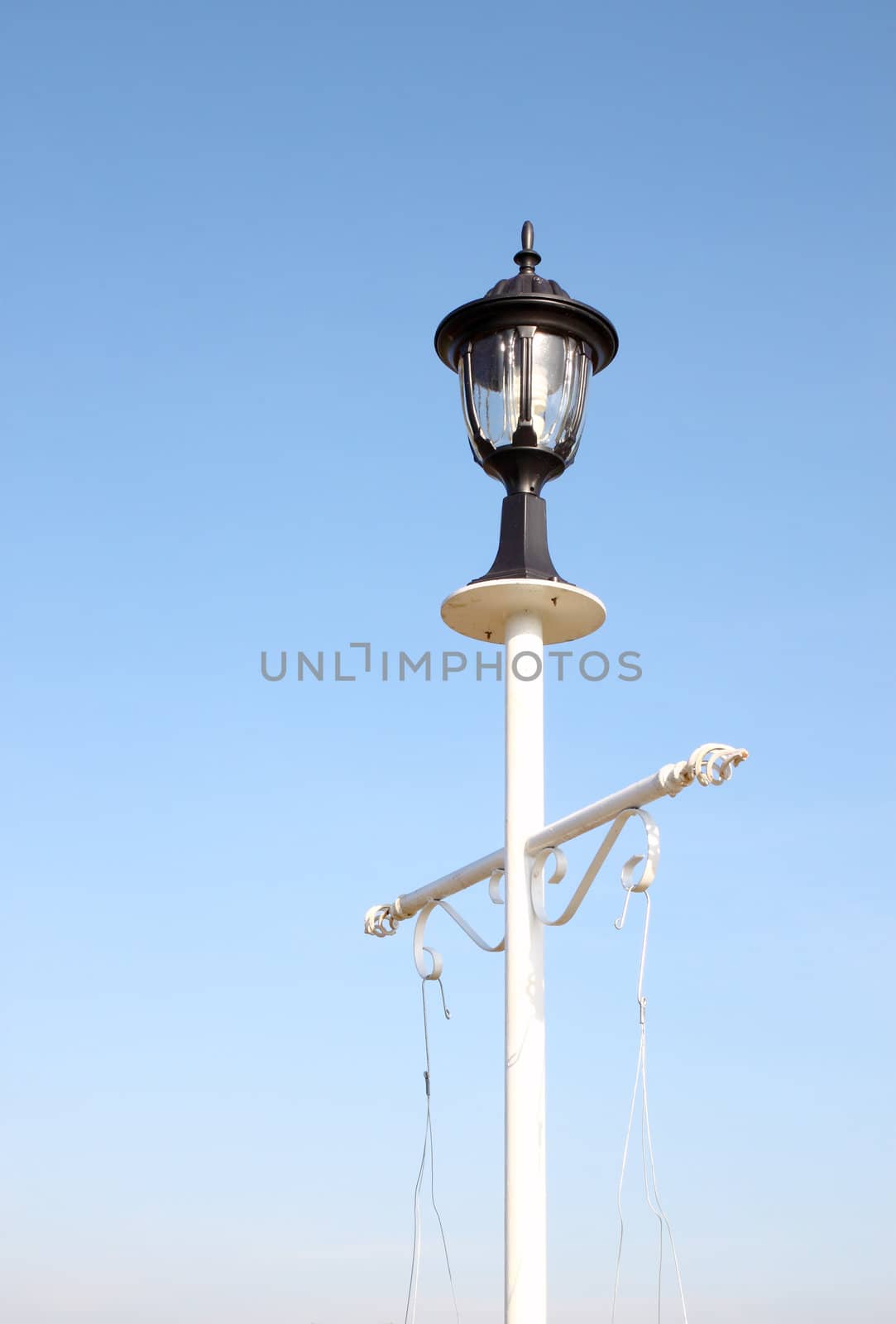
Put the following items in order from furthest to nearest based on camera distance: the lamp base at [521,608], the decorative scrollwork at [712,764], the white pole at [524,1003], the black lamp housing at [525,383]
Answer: the black lamp housing at [525,383] → the lamp base at [521,608] → the white pole at [524,1003] → the decorative scrollwork at [712,764]

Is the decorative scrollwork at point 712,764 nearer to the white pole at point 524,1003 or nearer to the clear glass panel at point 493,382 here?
the white pole at point 524,1003

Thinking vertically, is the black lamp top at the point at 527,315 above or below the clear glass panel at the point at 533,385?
above

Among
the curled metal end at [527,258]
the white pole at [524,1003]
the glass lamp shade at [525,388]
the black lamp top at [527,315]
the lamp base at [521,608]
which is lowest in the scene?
the white pole at [524,1003]

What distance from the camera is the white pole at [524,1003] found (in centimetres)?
531

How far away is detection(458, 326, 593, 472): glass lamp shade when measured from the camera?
591 centimetres

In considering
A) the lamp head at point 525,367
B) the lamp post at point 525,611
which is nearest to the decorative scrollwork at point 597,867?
the lamp post at point 525,611

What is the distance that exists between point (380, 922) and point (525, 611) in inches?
66.7

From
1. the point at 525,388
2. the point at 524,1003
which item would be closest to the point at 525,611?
the point at 525,388

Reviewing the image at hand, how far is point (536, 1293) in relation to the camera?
17.3ft

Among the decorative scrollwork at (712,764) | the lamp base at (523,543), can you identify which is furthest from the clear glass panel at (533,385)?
the decorative scrollwork at (712,764)

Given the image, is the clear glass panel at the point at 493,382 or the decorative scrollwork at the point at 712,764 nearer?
the decorative scrollwork at the point at 712,764

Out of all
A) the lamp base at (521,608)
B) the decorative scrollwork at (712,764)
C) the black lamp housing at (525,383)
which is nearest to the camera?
the decorative scrollwork at (712,764)

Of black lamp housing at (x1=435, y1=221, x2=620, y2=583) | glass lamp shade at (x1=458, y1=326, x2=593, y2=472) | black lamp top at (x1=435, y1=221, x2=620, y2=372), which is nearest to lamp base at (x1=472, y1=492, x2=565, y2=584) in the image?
black lamp housing at (x1=435, y1=221, x2=620, y2=583)

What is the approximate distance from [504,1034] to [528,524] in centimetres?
177
